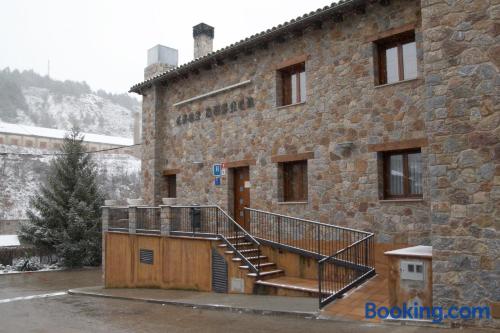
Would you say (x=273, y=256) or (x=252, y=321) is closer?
(x=252, y=321)

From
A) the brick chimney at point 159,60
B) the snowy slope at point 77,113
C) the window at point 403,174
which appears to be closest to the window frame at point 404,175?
the window at point 403,174

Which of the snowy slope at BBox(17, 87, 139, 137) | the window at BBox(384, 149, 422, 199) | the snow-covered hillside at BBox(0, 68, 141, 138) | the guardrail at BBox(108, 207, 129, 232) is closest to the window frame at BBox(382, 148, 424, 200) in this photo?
the window at BBox(384, 149, 422, 199)

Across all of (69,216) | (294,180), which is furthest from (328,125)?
(69,216)

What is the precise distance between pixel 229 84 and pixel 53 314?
28.9 ft

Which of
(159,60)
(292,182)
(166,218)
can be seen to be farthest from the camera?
(159,60)

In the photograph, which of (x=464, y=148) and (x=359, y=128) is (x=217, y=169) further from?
(x=464, y=148)

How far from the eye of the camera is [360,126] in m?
11.5

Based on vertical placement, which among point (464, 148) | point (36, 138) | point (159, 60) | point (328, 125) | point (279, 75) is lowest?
point (464, 148)

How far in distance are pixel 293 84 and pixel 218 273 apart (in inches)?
234

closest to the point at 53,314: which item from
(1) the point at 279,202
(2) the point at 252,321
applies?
(2) the point at 252,321

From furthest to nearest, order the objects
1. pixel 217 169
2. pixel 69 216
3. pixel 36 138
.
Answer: pixel 36 138 → pixel 69 216 → pixel 217 169

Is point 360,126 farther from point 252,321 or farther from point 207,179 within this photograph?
point 207,179

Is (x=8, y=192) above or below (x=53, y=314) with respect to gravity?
above

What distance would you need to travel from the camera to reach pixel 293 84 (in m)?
13.8
